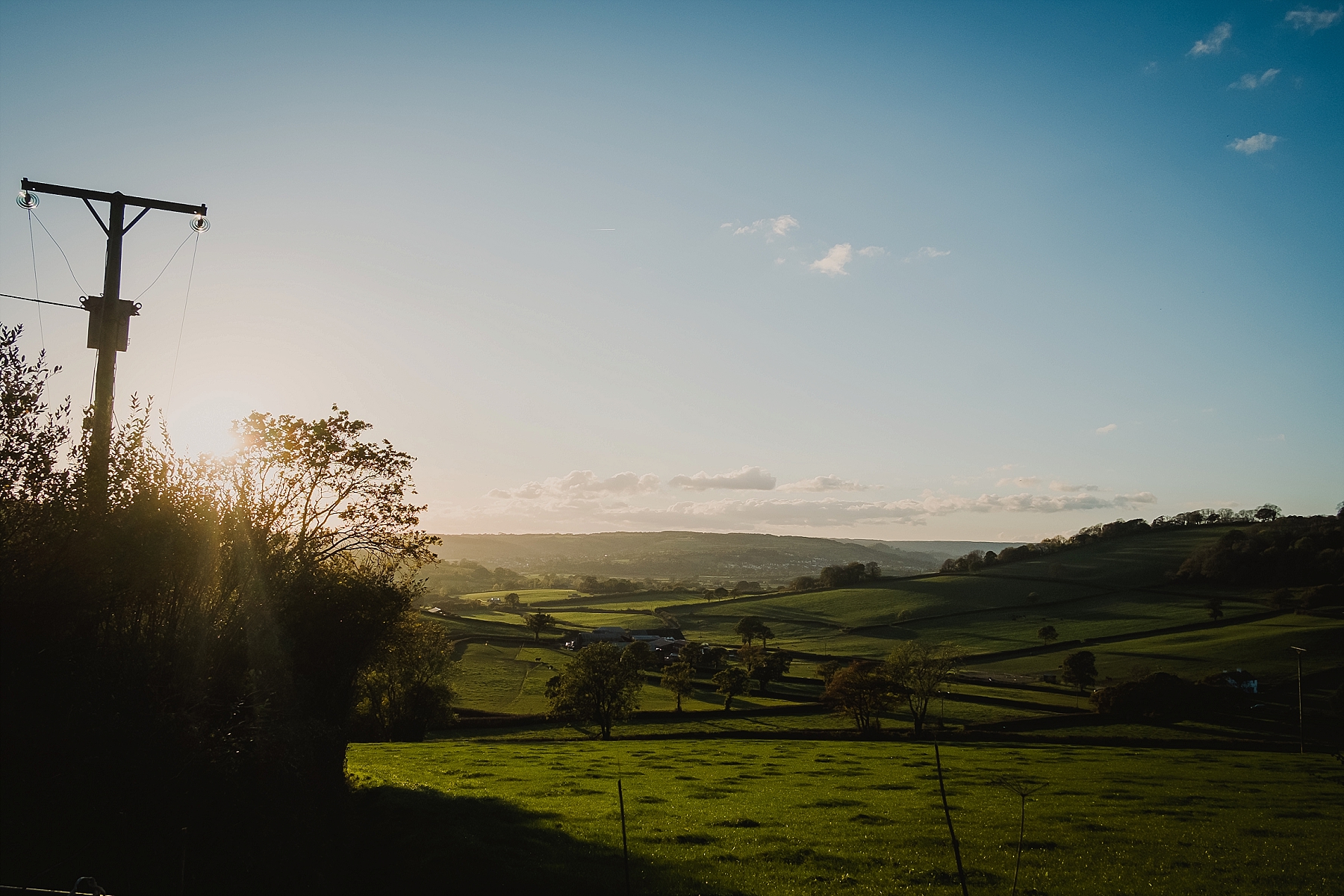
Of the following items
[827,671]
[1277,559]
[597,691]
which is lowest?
[827,671]

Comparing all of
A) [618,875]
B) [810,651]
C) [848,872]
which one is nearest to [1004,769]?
[848,872]

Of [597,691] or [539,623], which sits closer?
[597,691]

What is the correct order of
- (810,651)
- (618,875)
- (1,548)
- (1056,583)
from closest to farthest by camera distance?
1. (1,548)
2. (618,875)
3. (810,651)
4. (1056,583)

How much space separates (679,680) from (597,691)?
18695mm

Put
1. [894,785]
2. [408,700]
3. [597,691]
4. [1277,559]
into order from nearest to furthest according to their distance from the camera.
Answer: [894,785], [408,700], [597,691], [1277,559]

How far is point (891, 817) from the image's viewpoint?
28750 millimetres

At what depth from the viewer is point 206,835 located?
17141 mm

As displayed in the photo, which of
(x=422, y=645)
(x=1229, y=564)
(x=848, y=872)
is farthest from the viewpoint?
(x=1229, y=564)

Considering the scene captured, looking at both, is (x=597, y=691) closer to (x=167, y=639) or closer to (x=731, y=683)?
(x=731, y=683)

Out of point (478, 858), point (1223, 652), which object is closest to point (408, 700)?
point (478, 858)

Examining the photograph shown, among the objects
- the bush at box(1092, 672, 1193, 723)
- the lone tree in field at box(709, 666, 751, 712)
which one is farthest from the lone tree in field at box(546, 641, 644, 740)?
the bush at box(1092, 672, 1193, 723)

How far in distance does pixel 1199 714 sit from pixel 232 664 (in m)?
85.9

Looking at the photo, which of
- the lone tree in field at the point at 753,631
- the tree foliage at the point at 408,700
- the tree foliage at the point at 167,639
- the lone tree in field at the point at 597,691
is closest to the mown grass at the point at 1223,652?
the lone tree in field at the point at 753,631

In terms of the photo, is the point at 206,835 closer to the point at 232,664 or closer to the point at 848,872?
the point at 232,664
